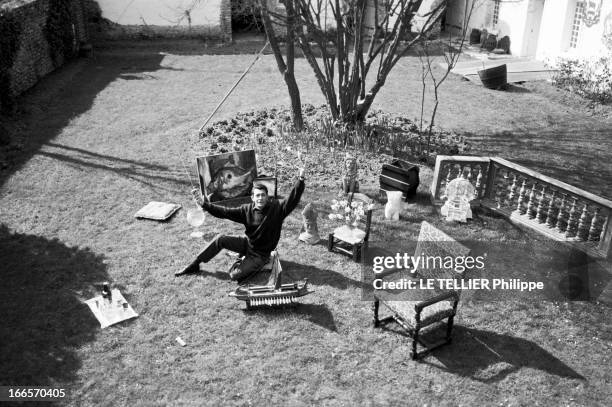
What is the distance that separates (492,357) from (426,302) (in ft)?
3.97

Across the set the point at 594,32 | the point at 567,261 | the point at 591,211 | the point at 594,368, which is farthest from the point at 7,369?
the point at 594,32

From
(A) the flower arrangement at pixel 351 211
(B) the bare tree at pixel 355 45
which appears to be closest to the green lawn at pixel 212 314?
(A) the flower arrangement at pixel 351 211

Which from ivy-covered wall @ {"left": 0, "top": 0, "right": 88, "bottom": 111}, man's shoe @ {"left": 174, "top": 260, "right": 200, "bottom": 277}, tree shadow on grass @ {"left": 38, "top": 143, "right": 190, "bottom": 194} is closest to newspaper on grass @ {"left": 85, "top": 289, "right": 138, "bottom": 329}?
man's shoe @ {"left": 174, "top": 260, "right": 200, "bottom": 277}

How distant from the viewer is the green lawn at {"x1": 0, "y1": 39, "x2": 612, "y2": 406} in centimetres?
645

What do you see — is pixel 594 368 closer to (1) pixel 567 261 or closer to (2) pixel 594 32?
(1) pixel 567 261

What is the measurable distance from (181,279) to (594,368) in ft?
19.0

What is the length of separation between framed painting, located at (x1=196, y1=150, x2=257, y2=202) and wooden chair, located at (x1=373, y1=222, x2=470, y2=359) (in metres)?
4.05

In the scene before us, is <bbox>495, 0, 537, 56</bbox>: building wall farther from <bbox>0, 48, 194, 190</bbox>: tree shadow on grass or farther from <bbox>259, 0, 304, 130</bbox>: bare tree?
<bbox>0, 48, 194, 190</bbox>: tree shadow on grass

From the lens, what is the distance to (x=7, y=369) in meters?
6.57

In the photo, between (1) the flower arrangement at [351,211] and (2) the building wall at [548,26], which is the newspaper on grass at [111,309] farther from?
(2) the building wall at [548,26]

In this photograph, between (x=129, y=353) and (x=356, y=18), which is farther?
(x=356, y=18)

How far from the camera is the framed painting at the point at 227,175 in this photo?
1035 cm

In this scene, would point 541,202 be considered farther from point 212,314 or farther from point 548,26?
point 548,26
